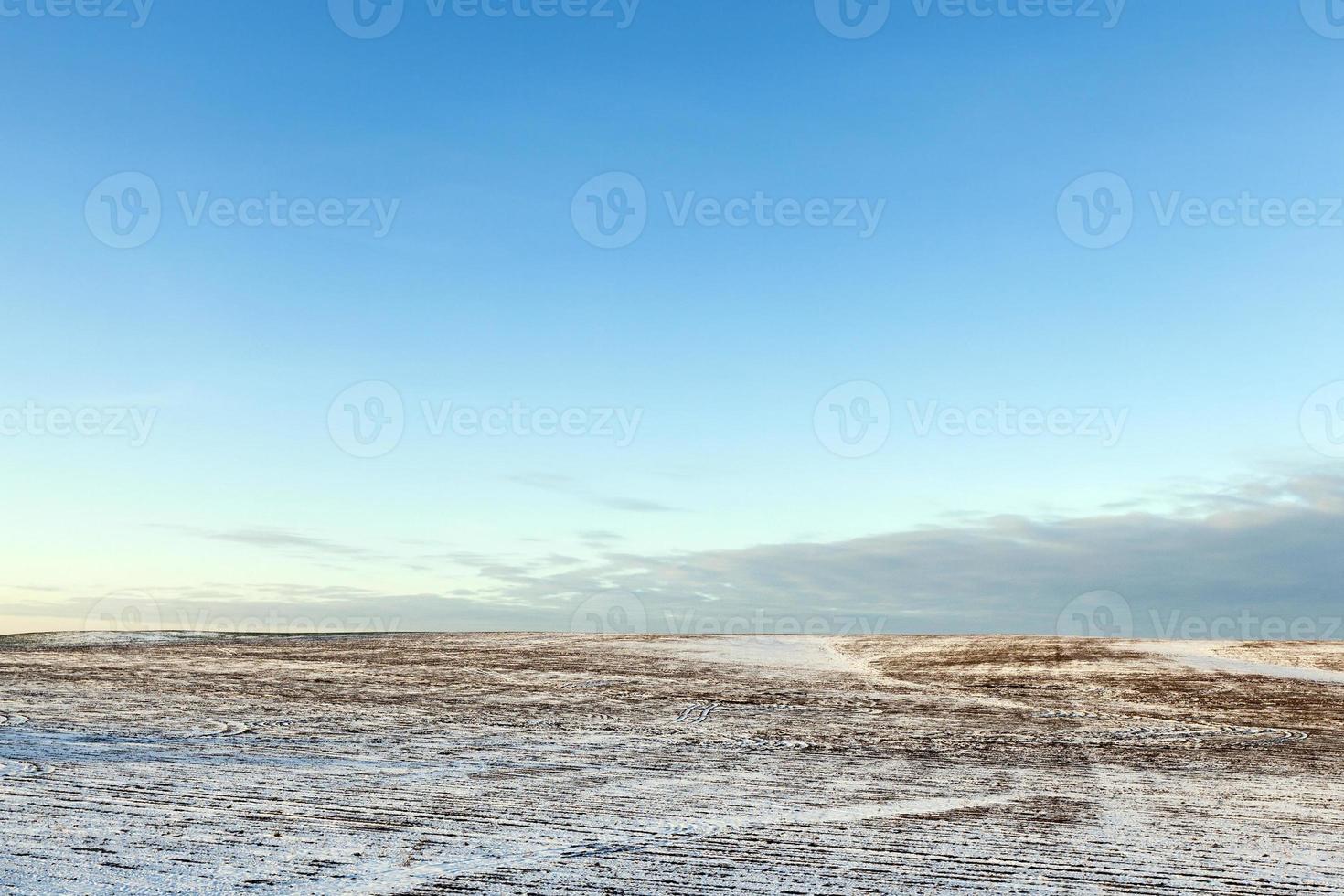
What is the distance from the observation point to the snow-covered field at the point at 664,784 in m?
6.84

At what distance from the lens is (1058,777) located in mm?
11414

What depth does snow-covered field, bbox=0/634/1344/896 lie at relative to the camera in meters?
6.84

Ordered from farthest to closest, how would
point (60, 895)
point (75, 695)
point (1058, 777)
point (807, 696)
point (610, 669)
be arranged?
1. point (610, 669)
2. point (807, 696)
3. point (75, 695)
4. point (1058, 777)
5. point (60, 895)

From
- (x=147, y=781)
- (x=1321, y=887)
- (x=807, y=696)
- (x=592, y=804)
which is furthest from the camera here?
(x=807, y=696)

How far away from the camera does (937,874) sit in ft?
22.5

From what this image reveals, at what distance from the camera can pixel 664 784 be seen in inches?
408

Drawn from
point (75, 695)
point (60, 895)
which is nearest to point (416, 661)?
point (75, 695)

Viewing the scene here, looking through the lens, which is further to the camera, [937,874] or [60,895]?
[937,874]

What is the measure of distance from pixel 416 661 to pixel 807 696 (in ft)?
42.6

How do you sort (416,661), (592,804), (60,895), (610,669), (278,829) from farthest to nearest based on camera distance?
(416,661) < (610,669) < (592,804) < (278,829) < (60,895)

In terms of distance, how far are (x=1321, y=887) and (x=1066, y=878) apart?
66.8 inches

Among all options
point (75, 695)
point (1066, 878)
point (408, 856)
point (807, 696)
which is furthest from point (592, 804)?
point (75, 695)

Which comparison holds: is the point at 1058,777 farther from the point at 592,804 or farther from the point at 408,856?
the point at 408,856

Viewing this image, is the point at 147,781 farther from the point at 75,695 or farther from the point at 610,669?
the point at 610,669
